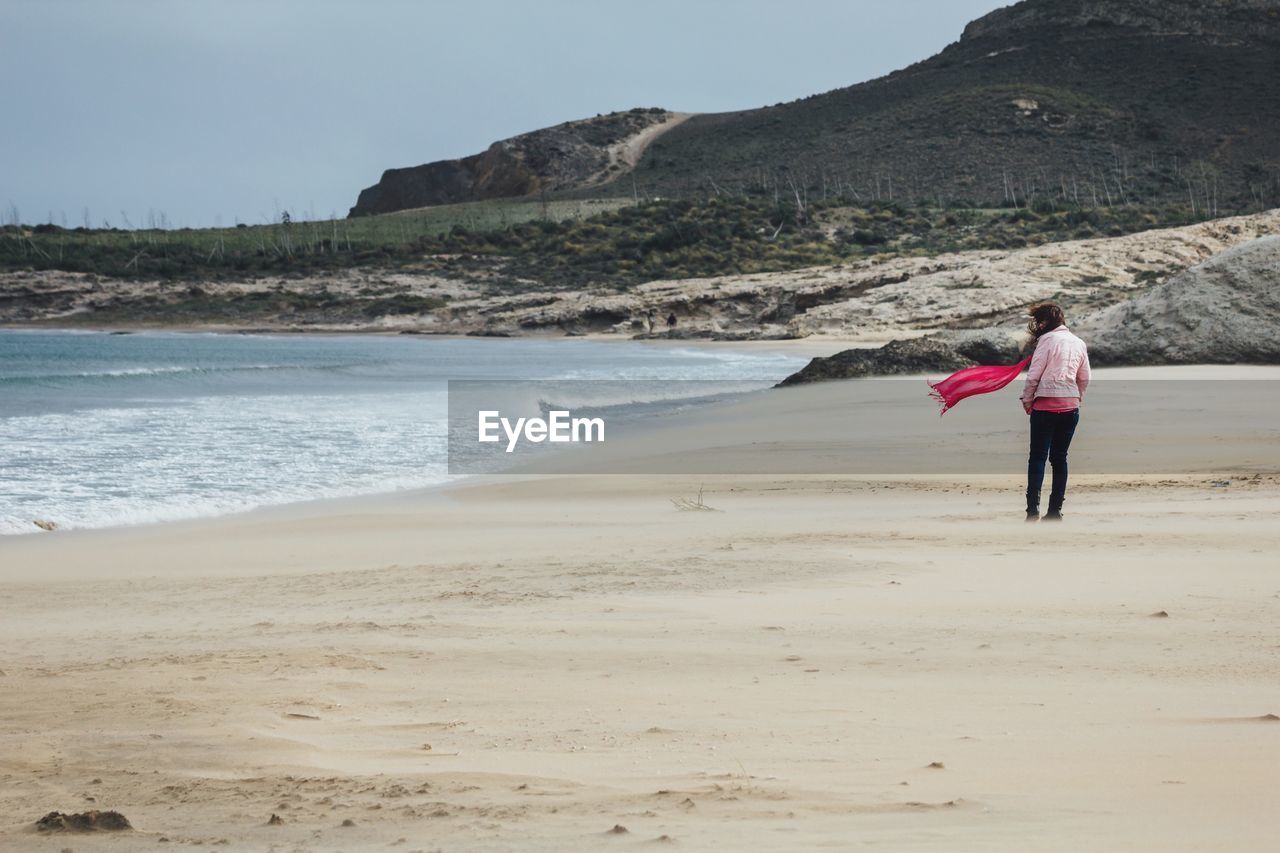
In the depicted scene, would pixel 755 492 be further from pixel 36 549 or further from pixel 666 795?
pixel 666 795

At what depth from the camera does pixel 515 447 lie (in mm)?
13078

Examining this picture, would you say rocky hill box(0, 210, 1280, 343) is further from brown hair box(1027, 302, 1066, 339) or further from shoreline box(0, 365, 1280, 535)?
brown hair box(1027, 302, 1066, 339)

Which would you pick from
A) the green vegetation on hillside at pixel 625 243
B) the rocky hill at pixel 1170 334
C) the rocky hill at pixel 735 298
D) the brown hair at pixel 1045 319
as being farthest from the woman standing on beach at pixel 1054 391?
the green vegetation on hillside at pixel 625 243

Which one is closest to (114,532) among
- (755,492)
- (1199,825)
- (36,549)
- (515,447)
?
(36,549)

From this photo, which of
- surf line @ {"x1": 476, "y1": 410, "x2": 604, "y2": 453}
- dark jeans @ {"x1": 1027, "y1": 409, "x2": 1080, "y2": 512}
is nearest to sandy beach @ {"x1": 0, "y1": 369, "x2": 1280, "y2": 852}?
dark jeans @ {"x1": 1027, "y1": 409, "x2": 1080, "y2": 512}

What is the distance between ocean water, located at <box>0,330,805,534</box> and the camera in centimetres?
962

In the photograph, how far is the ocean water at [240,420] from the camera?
962cm

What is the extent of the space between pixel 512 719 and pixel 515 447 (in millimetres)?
9578

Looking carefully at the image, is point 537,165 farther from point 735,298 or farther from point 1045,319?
point 1045,319

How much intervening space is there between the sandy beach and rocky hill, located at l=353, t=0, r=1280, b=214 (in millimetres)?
65527

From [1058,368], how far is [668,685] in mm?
4817

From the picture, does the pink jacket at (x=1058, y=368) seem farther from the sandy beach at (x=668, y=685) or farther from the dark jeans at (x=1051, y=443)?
the sandy beach at (x=668, y=685)

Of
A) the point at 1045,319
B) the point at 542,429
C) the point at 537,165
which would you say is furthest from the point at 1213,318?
the point at 537,165

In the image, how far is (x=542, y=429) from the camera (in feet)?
49.4
